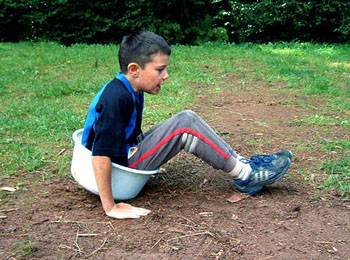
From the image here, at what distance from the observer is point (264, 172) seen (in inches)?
126

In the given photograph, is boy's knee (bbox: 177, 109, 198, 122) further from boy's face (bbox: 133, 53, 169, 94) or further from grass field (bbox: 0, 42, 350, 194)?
grass field (bbox: 0, 42, 350, 194)

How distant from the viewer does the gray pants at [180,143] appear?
10.2 ft

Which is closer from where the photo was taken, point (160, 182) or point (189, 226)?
point (189, 226)

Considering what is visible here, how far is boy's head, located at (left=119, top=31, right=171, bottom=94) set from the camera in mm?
3039

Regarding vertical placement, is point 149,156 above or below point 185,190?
above

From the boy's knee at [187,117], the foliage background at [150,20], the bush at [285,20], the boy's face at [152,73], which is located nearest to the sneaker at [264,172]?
the boy's knee at [187,117]

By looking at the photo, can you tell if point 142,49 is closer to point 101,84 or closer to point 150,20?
point 101,84

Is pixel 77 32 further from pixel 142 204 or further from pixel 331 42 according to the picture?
pixel 142 204

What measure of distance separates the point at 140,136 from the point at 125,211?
1.59 ft

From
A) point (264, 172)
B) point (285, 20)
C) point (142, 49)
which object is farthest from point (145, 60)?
point (285, 20)

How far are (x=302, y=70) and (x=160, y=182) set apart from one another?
453 cm

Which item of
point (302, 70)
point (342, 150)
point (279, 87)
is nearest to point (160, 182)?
point (342, 150)

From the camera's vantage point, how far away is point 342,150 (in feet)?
13.3

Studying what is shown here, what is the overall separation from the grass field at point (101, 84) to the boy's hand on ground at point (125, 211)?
785 mm
